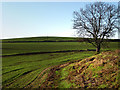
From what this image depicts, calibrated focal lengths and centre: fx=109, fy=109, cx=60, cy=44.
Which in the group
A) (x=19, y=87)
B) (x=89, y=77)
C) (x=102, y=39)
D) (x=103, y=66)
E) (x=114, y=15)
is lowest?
(x=19, y=87)

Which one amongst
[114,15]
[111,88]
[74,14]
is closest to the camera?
[111,88]

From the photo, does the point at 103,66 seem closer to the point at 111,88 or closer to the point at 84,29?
the point at 111,88

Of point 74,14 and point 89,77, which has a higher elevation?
point 74,14

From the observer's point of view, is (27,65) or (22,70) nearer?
(22,70)

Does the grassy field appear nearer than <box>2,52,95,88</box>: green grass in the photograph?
No

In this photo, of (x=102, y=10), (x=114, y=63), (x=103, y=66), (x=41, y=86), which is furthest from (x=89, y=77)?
(x=102, y=10)

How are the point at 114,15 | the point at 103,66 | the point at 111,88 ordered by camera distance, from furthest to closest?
the point at 114,15
the point at 103,66
the point at 111,88

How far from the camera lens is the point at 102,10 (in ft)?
107

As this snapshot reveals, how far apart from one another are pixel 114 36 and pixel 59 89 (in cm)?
2814

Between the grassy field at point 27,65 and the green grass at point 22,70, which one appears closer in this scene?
the green grass at point 22,70

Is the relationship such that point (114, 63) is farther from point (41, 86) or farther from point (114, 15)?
point (114, 15)

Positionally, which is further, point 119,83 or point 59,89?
A: point 59,89

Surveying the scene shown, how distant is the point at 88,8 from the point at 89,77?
27335mm

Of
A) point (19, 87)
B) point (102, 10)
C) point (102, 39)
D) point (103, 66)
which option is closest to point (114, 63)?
point (103, 66)
